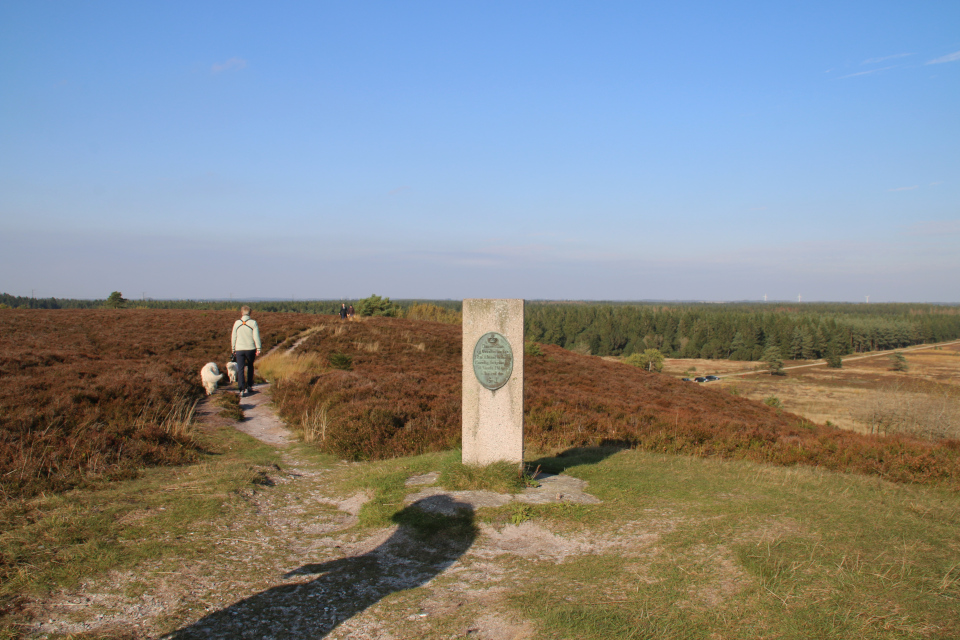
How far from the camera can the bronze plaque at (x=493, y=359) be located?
6.49 meters

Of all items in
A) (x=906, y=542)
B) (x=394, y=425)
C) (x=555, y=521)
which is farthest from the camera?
(x=394, y=425)

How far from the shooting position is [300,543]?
4.95 metres

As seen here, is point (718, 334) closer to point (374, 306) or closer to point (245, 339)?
point (374, 306)

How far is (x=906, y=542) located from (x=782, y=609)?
2.04 metres


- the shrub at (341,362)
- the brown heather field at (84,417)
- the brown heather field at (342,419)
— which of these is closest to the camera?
the brown heather field at (84,417)

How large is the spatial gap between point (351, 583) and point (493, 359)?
307 centimetres

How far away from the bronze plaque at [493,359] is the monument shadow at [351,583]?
1509 mm

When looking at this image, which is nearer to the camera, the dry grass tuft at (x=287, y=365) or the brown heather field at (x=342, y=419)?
the brown heather field at (x=342, y=419)

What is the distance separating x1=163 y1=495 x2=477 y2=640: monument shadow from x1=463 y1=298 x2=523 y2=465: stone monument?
3.57 feet

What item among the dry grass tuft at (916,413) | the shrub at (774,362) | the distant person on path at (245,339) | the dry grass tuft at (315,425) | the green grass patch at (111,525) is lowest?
the shrub at (774,362)

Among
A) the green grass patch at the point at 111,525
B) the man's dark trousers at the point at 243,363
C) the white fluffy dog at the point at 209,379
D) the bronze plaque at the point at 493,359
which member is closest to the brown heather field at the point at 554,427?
the man's dark trousers at the point at 243,363

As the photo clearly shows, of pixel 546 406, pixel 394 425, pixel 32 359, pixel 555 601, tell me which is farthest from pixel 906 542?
pixel 32 359

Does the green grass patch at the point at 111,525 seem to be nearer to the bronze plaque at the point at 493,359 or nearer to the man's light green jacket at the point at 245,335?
the bronze plaque at the point at 493,359

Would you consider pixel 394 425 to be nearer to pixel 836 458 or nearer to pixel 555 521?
pixel 555 521
